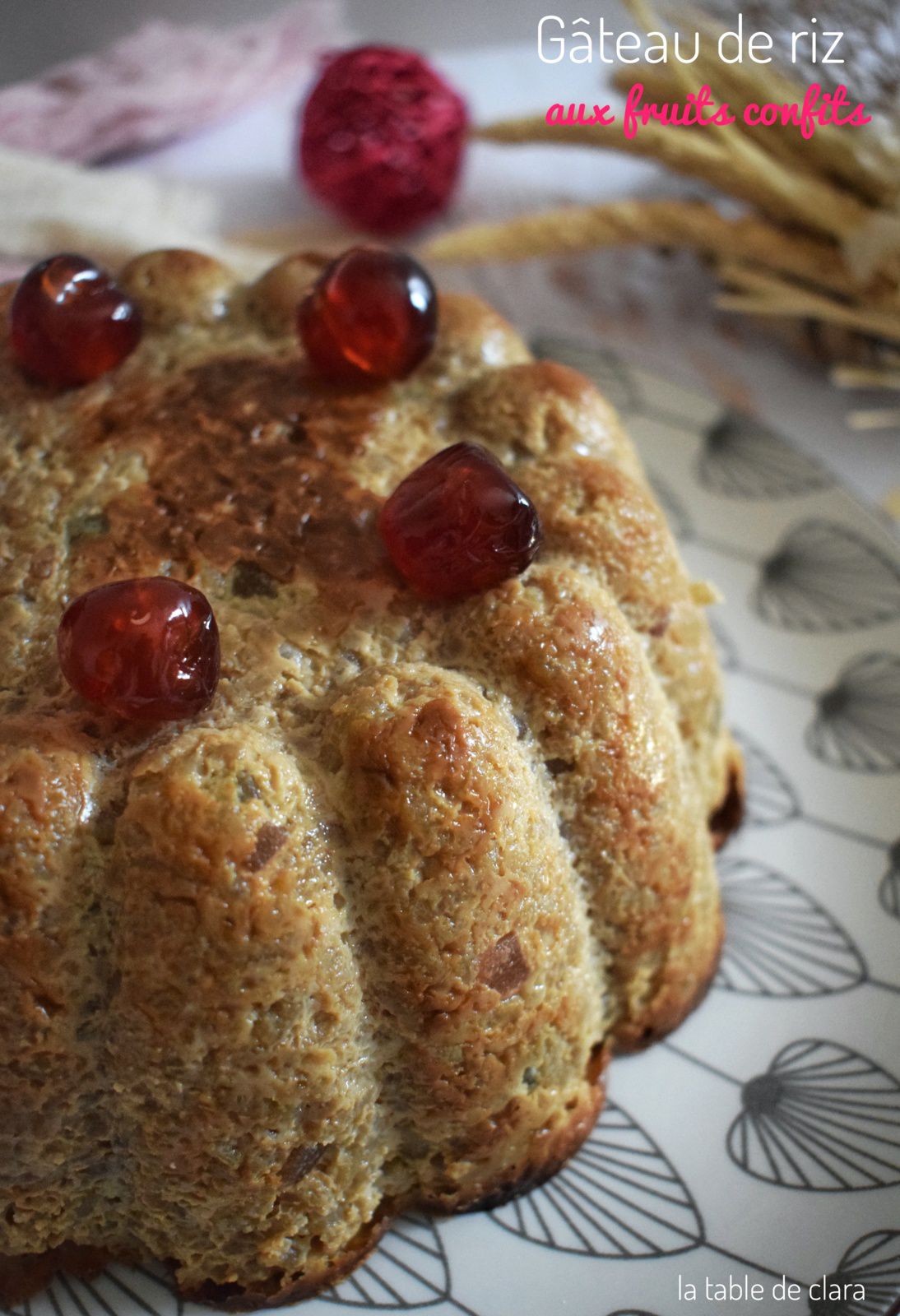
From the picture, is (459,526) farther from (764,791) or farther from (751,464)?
(751,464)

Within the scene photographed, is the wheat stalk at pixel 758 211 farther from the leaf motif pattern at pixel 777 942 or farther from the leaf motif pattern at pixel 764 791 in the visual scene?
the leaf motif pattern at pixel 777 942

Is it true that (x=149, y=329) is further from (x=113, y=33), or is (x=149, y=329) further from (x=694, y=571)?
(x=113, y=33)

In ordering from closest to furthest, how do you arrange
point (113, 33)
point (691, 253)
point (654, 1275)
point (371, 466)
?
point (654, 1275) → point (371, 466) → point (691, 253) → point (113, 33)

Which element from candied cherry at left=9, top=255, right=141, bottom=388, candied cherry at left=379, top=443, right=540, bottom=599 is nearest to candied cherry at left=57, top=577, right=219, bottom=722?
candied cherry at left=379, top=443, right=540, bottom=599

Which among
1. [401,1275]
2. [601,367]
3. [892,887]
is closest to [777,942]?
[892,887]

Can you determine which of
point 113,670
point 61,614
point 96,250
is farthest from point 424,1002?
point 96,250
